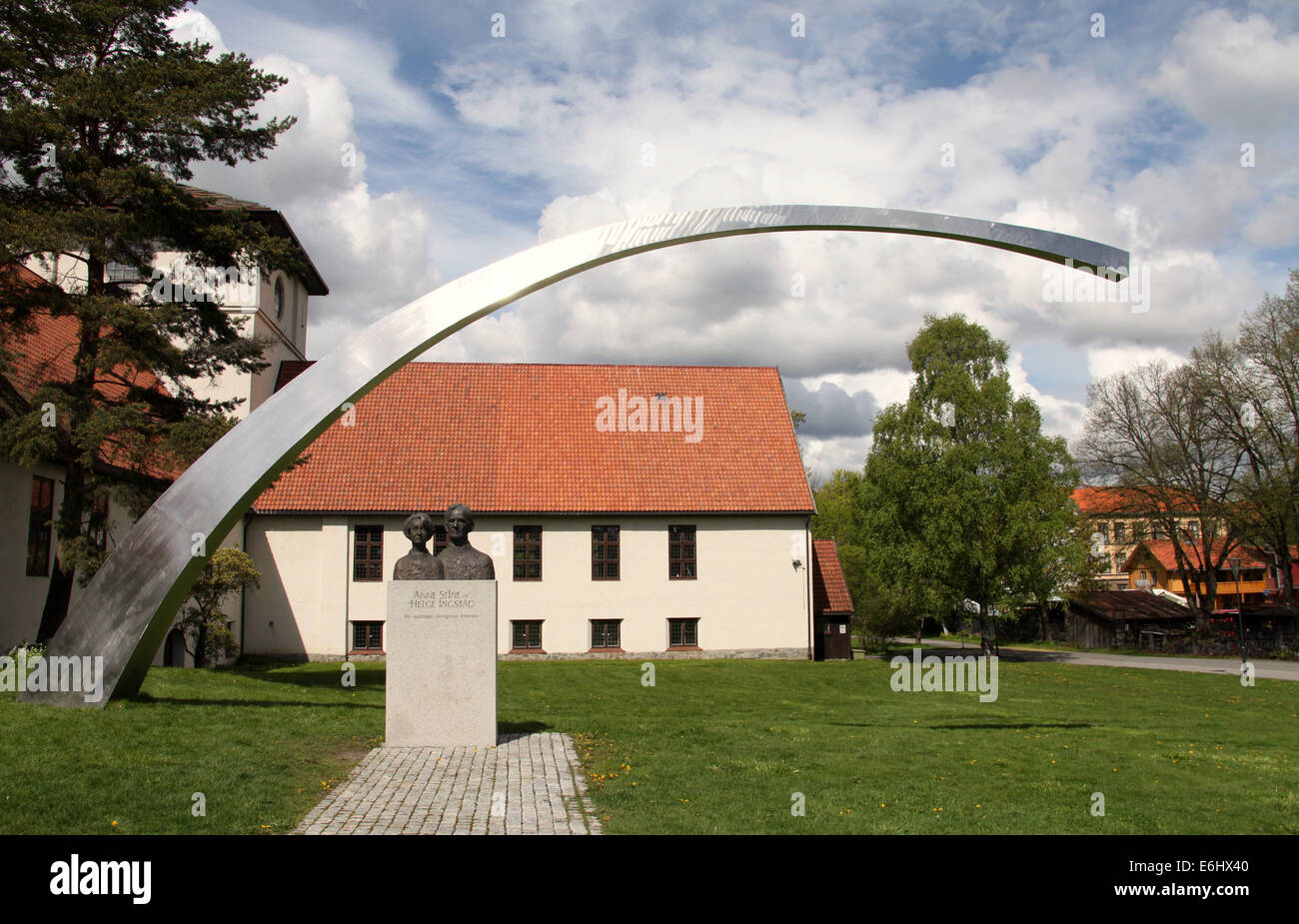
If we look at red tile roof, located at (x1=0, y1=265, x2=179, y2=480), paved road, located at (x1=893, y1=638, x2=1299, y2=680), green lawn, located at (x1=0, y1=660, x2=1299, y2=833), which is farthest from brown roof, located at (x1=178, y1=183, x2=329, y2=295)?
paved road, located at (x1=893, y1=638, x2=1299, y2=680)

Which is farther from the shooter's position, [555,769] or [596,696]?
[596,696]

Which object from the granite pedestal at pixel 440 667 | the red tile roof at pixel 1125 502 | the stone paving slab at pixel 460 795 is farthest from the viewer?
the red tile roof at pixel 1125 502

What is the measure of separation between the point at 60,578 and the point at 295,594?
1415 centimetres

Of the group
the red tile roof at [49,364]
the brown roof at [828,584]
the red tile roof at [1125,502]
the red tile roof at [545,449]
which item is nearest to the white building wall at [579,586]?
the red tile roof at [545,449]

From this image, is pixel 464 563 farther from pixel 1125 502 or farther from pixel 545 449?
pixel 1125 502

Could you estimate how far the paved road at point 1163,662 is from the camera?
1235 inches

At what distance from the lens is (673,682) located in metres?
23.5

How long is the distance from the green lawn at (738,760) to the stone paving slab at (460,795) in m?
0.26

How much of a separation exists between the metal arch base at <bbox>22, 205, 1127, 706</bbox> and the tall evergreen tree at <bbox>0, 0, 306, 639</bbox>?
4.45 m

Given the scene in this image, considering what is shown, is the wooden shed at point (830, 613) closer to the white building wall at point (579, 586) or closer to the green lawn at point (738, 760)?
the white building wall at point (579, 586)

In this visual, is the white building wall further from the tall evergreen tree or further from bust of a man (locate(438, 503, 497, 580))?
bust of a man (locate(438, 503, 497, 580))

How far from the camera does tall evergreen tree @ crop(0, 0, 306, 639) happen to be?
49.6ft
